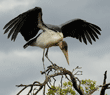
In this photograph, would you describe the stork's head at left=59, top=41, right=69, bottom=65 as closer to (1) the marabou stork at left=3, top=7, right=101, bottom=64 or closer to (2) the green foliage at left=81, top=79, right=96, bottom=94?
(1) the marabou stork at left=3, top=7, right=101, bottom=64

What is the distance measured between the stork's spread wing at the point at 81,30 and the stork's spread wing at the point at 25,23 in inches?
37.6

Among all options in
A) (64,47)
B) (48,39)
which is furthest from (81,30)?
(48,39)

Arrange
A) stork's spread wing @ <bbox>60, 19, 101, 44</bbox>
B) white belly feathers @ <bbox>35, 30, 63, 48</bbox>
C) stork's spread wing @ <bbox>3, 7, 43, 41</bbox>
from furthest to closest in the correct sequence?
stork's spread wing @ <bbox>60, 19, 101, 44</bbox> < stork's spread wing @ <bbox>3, 7, 43, 41</bbox> < white belly feathers @ <bbox>35, 30, 63, 48</bbox>

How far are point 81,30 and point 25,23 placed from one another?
6.00ft

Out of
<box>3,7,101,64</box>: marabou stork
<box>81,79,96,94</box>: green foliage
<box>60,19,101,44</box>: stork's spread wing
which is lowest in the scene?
<box>81,79,96,94</box>: green foliage

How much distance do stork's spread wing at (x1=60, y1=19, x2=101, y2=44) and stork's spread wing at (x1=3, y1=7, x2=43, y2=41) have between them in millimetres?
956

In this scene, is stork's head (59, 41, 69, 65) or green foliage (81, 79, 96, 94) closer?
stork's head (59, 41, 69, 65)

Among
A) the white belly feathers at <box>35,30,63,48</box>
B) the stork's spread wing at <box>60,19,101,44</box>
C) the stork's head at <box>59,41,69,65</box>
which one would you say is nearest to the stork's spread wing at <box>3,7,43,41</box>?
the white belly feathers at <box>35,30,63,48</box>

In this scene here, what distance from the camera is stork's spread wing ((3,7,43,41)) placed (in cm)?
384

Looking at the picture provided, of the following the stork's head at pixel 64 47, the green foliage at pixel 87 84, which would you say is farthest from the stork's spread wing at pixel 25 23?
the green foliage at pixel 87 84

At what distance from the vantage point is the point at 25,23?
409 centimetres

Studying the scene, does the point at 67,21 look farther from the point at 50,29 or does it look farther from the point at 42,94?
the point at 42,94

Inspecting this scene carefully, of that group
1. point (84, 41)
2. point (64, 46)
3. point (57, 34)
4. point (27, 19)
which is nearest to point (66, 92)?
point (84, 41)

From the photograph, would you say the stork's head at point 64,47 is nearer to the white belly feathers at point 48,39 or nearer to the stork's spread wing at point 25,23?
the white belly feathers at point 48,39
